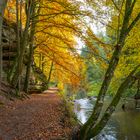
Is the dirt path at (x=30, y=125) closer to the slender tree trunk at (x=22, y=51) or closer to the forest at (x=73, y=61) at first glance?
the forest at (x=73, y=61)

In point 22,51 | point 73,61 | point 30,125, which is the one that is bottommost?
point 30,125

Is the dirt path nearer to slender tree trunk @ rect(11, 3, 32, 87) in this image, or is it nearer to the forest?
the forest

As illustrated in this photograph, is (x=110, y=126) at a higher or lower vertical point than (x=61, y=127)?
lower

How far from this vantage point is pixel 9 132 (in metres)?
8.76

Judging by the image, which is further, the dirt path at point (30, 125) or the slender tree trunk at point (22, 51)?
the slender tree trunk at point (22, 51)

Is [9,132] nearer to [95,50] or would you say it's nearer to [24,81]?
[95,50]

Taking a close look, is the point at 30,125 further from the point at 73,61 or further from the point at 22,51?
the point at 73,61

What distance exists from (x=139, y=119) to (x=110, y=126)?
8.96 ft

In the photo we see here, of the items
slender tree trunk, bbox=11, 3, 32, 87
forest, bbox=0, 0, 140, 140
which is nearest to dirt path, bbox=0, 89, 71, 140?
forest, bbox=0, 0, 140, 140

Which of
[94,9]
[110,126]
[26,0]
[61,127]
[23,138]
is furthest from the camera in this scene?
[110,126]

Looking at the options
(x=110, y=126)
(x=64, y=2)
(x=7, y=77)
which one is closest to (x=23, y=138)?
(x=64, y=2)

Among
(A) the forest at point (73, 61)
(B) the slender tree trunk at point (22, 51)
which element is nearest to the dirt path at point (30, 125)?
(A) the forest at point (73, 61)

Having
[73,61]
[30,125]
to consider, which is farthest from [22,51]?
[30,125]

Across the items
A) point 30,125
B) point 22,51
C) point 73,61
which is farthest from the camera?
point 73,61
